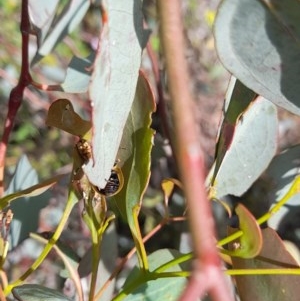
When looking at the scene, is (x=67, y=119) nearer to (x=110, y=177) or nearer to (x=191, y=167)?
(x=110, y=177)

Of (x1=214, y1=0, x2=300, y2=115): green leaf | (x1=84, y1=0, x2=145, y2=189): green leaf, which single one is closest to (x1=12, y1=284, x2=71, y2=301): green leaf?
(x1=84, y1=0, x2=145, y2=189): green leaf

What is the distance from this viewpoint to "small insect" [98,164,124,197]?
2.13 ft

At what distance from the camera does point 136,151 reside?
636 mm

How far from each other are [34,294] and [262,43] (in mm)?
283

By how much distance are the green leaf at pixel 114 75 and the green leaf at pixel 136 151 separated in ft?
0.12

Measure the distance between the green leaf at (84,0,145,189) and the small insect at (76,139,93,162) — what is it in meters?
0.03

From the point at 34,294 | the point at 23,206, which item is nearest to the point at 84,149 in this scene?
the point at 34,294

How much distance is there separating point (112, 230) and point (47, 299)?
260mm

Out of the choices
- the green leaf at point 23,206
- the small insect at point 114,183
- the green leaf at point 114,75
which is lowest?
the green leaf at point 23,206

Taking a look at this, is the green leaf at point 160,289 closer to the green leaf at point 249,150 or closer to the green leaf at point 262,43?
the green leaf at point 249,150

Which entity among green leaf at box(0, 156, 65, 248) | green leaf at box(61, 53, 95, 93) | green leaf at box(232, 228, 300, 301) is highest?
green leaf at box(61, 53, 95, 93)

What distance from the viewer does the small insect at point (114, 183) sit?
2.13 feet

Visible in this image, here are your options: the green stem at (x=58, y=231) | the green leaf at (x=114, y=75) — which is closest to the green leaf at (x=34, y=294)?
the green stem at (x=58, y=231)

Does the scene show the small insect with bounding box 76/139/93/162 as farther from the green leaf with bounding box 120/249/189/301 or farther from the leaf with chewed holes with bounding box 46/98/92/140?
the green leaf with bounding box 120/249/189/301
